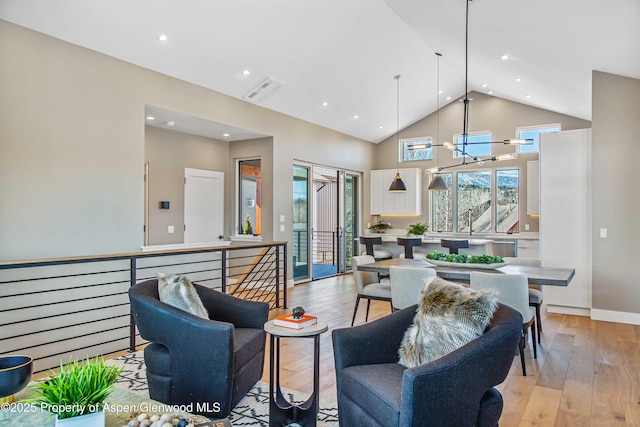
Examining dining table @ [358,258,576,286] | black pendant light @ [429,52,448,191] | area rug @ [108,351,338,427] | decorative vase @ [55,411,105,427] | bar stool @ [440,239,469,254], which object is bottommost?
area rug @ [108,351,338,427]

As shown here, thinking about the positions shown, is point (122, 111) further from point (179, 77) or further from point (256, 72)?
point (256, 72)

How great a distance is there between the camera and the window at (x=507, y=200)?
845cm

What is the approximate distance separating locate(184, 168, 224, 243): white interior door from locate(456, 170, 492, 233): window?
541cm

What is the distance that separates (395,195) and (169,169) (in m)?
5.26

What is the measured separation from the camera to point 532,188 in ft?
25.7

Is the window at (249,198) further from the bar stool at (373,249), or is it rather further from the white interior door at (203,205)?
the bar stool at (373,249)

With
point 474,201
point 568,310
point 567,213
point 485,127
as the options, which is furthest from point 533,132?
point 568,310

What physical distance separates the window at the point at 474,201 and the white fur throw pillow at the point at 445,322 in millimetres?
7187

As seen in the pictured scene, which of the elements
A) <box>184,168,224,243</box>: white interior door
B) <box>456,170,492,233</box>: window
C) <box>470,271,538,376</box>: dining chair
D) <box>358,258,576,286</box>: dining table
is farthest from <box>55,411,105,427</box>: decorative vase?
<box>456,170,492,233</box>: window

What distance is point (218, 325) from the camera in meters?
2.35

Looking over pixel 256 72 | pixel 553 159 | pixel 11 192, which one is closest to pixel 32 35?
pixel 11 192

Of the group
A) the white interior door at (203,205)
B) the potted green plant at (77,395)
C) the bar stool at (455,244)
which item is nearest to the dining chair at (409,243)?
the bar stool at (455,244)

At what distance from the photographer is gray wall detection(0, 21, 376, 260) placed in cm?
388

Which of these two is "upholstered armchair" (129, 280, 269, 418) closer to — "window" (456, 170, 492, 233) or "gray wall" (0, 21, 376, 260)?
"gray wall" (0, 21, 376, 260)
